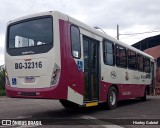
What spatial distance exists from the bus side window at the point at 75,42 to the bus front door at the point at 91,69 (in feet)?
1.81

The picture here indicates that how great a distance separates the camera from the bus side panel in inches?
420

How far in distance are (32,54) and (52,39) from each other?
2.89 feet

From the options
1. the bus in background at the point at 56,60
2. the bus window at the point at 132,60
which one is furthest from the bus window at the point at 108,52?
the bus window at the point at 132,60

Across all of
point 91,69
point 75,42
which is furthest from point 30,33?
point 91,69

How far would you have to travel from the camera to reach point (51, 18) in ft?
35.9

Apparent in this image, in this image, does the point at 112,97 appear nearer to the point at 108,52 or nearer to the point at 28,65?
the point at 108,52

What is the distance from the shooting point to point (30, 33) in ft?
37.8

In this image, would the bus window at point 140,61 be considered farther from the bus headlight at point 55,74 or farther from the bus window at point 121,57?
the bus headlight at point 55,74

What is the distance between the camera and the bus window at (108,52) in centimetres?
1389

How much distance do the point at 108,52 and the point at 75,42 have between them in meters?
3.20

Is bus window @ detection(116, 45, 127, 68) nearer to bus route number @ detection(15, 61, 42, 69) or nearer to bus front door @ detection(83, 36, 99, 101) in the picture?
bus front door @ detection(83, 36, 99, 101)

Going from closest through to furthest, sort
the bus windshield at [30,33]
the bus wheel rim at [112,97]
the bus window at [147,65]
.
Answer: the bus windshield at [30,33] < the bus wheel rim at [112,97] < the bus window at [147,65]

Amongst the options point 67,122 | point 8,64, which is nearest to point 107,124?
point 67,122

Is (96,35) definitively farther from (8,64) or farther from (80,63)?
(8,64)
